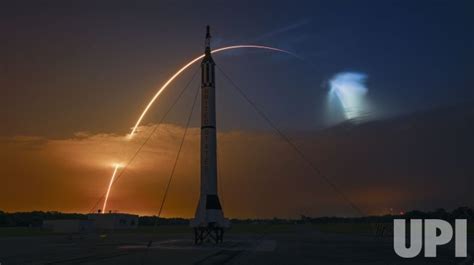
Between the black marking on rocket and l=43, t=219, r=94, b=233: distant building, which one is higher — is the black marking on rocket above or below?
above

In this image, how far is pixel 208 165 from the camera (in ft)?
176

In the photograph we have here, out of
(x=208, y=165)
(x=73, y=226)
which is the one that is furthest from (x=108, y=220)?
(x=208, y=165)

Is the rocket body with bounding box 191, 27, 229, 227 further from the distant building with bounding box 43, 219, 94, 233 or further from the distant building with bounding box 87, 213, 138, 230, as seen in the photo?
the distant building with bounding box 87, 213, 138, 230

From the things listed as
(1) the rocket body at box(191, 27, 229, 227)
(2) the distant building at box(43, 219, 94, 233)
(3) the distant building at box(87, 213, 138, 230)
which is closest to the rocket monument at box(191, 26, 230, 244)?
(1) the rocket body at box(191, 27, 229, 227)

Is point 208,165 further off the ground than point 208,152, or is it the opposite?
point 208,152

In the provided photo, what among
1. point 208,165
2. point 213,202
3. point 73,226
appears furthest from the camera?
point 73,226

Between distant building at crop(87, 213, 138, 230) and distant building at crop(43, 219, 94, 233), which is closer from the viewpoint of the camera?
distant building at crop(43, 219, 94, 233)

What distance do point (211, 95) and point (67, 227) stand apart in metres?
69.6

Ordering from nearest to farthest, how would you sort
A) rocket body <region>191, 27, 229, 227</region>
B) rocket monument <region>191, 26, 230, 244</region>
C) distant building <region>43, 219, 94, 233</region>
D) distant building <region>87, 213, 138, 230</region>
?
rocket monument <region>191, 26, 230, 244</region>
rocket body <region>191, 27, 229, 227</region>
distant building <region>43, 219, 94, 233</region>
distant building <region>87, 213, 138, 230</region>

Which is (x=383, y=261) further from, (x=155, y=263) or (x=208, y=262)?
(x=155, y=263)

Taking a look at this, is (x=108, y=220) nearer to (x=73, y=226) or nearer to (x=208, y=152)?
(x=73, y=226)

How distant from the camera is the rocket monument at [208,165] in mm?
52000

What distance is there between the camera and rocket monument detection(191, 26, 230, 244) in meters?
52.0

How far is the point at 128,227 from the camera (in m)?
138
